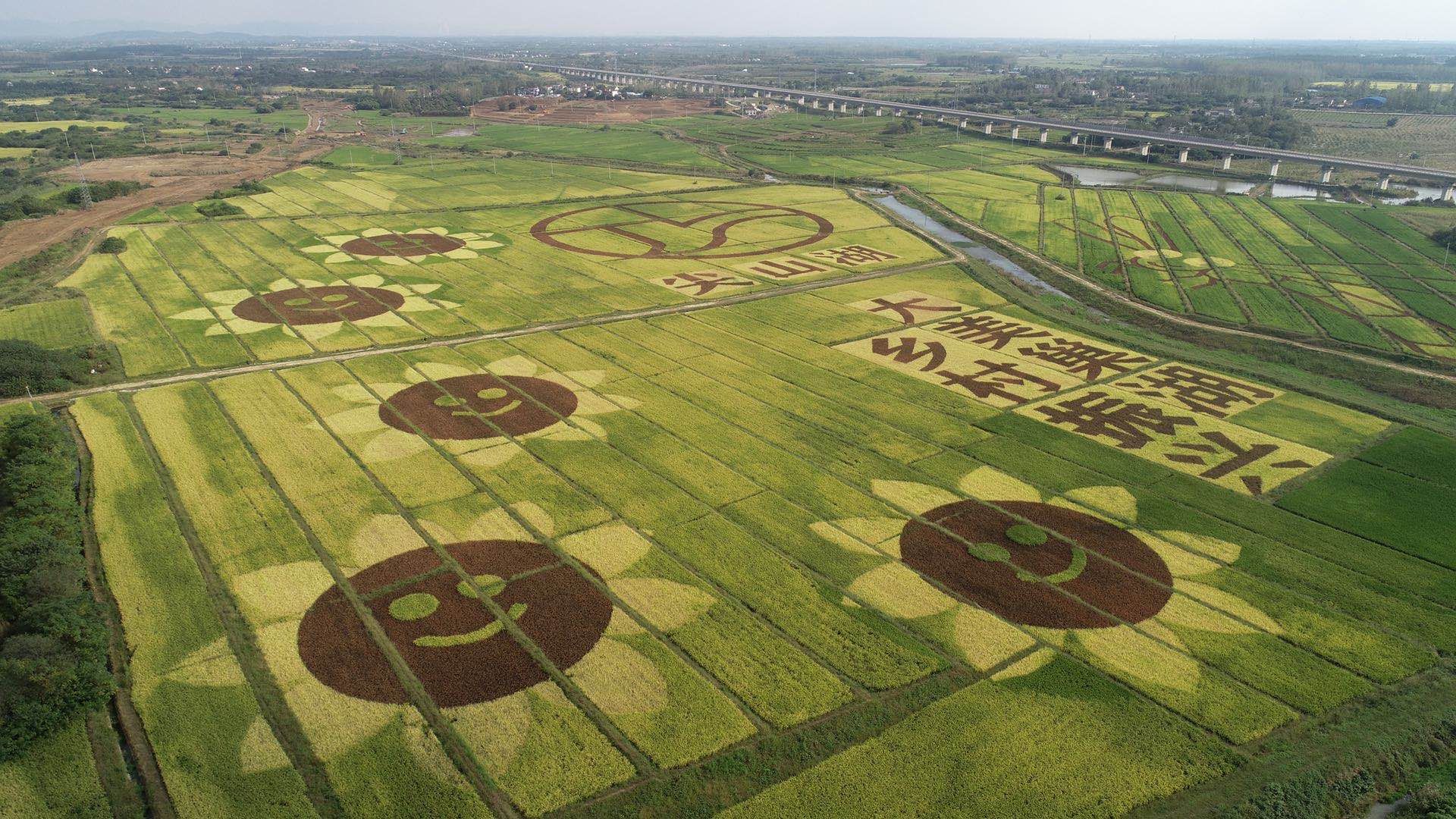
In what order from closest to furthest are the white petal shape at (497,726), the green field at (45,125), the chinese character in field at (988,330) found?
1. the white petal shape at (497,726)
2. the chinese character in field at (988,330)
3. the green field at (45,125)

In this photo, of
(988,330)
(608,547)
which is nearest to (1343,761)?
(608,547)

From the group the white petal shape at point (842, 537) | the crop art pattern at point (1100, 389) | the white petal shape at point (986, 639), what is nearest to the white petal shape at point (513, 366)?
the crop art pattern at point (1100, 389)

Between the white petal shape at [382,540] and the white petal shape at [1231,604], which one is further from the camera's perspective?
the white petal shape at [382,540]

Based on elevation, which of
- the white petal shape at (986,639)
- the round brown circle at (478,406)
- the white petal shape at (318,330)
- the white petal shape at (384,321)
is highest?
the white petal shape at (384,321)

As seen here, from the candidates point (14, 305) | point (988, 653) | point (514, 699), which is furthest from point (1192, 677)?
point (14, 305)

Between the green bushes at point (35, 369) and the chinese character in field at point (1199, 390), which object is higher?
the chinese character in field at point (1199, 390)

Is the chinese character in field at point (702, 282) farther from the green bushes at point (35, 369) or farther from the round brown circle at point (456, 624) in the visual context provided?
the green bushes at point (35, 369)

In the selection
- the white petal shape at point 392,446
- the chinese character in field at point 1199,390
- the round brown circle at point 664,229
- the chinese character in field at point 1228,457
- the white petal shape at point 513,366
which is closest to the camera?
the chinese character in field at point 1228,457

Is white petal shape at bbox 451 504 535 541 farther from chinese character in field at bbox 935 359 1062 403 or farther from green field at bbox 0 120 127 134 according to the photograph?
green field at bbox 0 120 127 134
